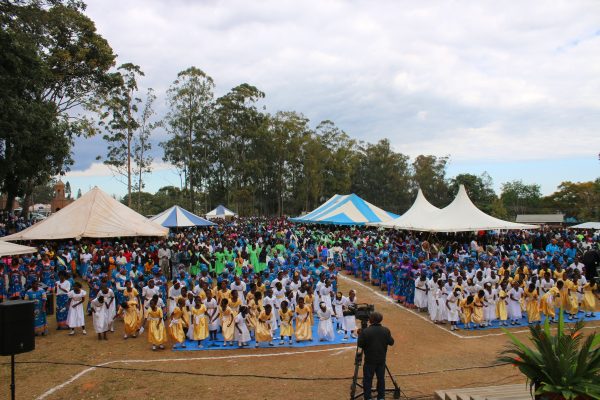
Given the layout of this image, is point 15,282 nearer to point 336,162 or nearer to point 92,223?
point 92,223

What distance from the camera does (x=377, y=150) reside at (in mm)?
63688

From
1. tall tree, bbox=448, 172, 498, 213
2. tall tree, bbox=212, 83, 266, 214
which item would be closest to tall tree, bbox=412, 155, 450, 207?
tall tree, bbox=448, 172, 498, 213

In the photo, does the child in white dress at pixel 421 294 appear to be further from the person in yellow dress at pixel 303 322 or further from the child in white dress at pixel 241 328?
the child in white dress at pixel 241 328

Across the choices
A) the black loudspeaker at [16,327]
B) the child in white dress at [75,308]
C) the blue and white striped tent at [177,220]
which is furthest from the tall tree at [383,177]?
the black loudspeaker at [16,327]

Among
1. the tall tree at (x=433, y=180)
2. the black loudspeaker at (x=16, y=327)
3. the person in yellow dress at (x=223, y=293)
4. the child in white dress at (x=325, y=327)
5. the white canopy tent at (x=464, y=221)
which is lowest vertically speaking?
the child in white dress at (x=325, y=327)

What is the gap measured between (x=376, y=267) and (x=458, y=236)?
10522mm

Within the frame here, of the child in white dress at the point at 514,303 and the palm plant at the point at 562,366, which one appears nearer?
the palm plant at the point at 562,366

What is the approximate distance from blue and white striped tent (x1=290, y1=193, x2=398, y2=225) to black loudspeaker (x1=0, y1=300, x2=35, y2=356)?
80.8ft

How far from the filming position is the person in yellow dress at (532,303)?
475 inches

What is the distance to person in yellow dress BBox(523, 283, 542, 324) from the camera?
1206 cm

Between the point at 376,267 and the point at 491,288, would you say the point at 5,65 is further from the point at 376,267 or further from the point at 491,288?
the point at 491,288

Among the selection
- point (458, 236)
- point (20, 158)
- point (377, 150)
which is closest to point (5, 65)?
point (20, 158)

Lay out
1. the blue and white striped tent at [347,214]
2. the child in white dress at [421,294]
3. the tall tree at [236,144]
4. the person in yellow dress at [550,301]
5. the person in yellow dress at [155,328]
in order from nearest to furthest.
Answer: the person in yellow dress at [155,328] < the person in yellow dress at [550,301] < the child in white dress at [421,294] < the blue and white striped tent at [347,214] < the tall tree at [236,144]

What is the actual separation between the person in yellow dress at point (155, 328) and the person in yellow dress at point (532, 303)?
9291 mm
